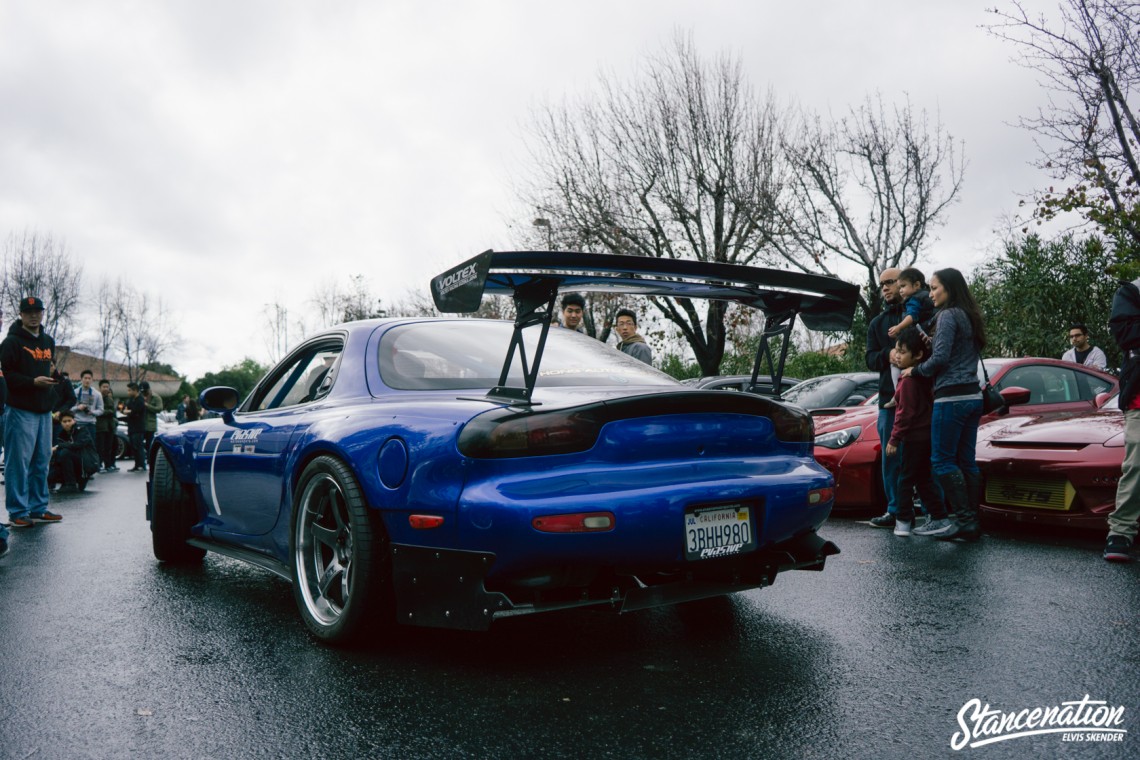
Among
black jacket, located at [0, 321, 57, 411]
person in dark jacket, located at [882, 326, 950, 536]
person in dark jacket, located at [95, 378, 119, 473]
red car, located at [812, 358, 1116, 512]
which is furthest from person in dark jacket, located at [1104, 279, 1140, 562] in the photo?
person in dark jacket, located at [95, 378, 119, 473]

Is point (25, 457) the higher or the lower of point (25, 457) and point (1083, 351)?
the lower

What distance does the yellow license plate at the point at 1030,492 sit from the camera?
5508mm

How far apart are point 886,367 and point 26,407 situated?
666cm

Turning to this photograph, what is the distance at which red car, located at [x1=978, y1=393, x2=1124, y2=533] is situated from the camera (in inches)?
212

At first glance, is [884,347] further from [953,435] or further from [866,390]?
[866,390]

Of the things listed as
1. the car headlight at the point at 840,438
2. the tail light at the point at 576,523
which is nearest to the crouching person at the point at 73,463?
the car headlight at the point at 840,438

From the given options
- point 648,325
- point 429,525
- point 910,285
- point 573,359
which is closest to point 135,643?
point 429,525

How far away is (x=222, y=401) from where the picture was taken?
4656 mm

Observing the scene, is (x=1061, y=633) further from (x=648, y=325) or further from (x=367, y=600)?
(x=648, y=325)

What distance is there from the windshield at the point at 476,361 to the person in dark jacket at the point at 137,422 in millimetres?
13867

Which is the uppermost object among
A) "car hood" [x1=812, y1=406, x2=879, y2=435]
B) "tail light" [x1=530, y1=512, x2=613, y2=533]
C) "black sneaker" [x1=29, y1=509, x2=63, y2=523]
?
"car hood" [x1=812, y1=406, x2=879, y2=435]

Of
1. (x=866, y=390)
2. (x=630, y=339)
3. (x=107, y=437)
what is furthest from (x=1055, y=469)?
(x=107, y=437)

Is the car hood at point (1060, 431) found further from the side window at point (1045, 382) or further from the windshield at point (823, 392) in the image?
the windshield at point (823, 392)

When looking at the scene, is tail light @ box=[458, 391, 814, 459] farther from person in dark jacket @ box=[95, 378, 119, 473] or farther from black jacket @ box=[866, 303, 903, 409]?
person in dark jacket @ box=[95, 378, 119, 473]
